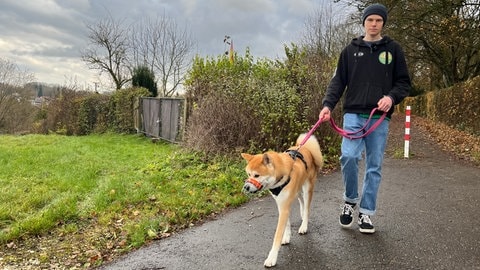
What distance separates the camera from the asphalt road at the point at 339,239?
3.36m

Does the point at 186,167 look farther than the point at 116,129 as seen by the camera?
No

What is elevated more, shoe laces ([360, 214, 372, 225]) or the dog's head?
the dog's head

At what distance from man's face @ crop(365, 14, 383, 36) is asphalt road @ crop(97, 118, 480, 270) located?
80.8 inches

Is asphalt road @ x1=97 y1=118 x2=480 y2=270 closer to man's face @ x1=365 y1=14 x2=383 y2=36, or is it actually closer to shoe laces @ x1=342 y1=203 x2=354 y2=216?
shoe laces @ x1=342 y1=203 x2=354 y2=216

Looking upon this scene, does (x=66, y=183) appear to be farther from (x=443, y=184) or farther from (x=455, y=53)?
(x=455, y=53)

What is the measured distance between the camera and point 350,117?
12.6 ft

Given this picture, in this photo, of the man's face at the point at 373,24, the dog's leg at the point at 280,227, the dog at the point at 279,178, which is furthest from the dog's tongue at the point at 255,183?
the man's face at the point at 373,24

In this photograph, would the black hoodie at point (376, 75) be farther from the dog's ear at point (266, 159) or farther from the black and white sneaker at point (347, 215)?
the dog's ear at point (266, 159)

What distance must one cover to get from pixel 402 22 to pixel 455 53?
3.94m

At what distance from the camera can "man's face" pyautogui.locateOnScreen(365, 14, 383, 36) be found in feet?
12.0

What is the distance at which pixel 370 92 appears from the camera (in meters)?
3.73

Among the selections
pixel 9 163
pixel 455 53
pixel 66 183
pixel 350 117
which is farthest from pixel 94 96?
pixel 350 117

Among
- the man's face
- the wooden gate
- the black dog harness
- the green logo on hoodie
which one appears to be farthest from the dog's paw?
the wooden gate

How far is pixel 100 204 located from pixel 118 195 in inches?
17.2
